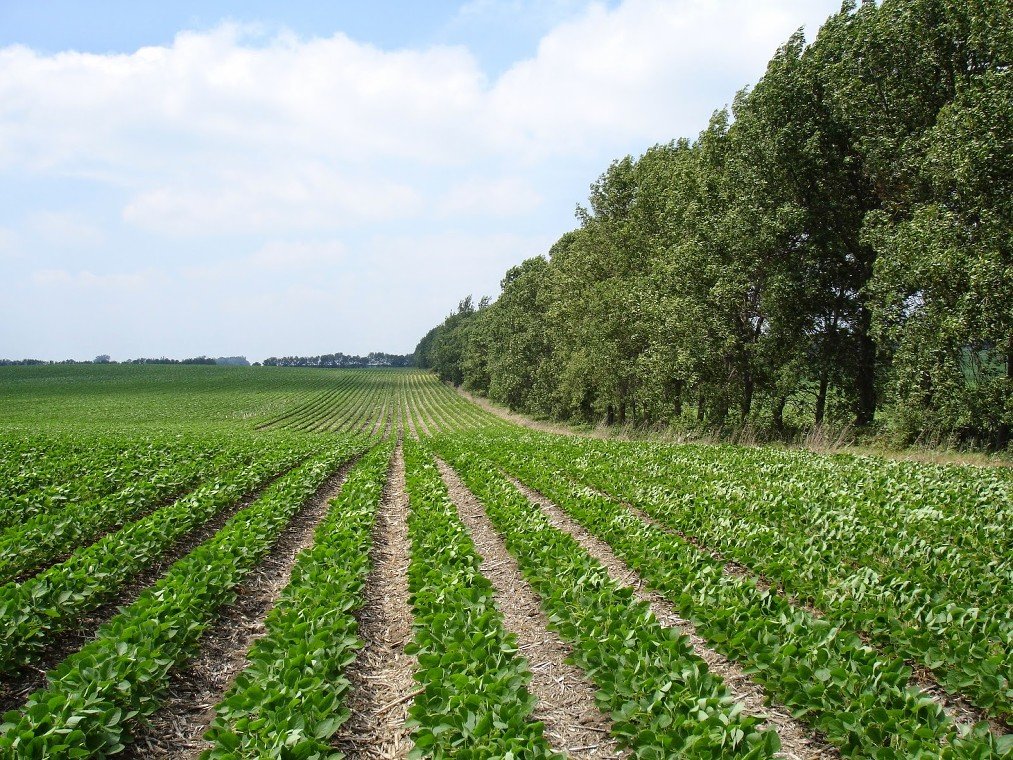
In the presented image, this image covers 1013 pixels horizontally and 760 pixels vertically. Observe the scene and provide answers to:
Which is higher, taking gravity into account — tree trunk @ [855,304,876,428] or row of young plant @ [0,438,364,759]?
tree trunk @ [855,304,876,428]

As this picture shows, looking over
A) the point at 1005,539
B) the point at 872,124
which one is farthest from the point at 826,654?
the point at 872,124

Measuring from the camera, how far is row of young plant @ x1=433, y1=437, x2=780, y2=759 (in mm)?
3789

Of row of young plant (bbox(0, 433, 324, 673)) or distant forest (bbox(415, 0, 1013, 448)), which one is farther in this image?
distant forest (bbox(415, 0, 1013, 448))

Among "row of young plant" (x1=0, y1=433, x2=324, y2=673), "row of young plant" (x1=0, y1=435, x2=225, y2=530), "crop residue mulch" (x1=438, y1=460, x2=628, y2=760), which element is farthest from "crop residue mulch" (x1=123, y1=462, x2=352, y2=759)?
"row of young plant" (x1=0, y1=435, x2=225, y2=530)

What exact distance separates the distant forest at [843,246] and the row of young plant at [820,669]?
1420cm

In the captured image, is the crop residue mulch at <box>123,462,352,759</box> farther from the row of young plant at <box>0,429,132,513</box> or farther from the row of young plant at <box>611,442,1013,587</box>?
the row of young plant at <box>611,442,1013,587</box>

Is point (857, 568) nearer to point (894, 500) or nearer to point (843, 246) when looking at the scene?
point (894, 500)

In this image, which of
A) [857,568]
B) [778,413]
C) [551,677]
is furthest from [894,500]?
[778,413]

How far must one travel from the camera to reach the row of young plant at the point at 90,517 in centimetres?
835

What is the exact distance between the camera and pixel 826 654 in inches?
184

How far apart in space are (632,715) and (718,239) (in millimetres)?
22474

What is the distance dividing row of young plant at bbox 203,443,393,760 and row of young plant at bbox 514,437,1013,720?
506cm

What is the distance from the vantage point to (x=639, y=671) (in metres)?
4.65

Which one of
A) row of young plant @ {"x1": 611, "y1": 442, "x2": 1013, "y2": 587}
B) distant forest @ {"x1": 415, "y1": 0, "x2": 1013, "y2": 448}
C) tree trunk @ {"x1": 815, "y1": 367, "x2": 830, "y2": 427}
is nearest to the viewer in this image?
row of young plant @ {"x1": 611, "y1": 442, "x2": 1013, "y2": 587}
